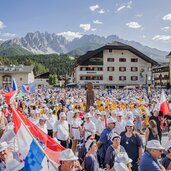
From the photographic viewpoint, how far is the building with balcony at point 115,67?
2280 inches

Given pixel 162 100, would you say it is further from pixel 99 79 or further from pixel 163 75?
pixel 163 75

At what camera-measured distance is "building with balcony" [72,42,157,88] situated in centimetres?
5791

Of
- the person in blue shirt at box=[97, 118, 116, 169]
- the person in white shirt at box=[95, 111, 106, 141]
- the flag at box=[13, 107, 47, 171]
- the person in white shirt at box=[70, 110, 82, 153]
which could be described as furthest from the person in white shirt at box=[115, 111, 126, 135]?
the flag at box=[13, 107, 47, 171]

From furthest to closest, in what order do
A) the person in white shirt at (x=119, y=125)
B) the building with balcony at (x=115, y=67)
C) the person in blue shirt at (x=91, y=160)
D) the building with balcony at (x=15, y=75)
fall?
the building with balcony at (x=15, y=75) < the building with balcony at (x=115, y=67) < the person in white shirt at (x=119, y=125) < the person in blue shirt at (x=91, y=160)

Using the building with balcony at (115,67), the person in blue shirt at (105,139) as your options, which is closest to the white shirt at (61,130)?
the person in blue shirt at (105,139)

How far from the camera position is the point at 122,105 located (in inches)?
628

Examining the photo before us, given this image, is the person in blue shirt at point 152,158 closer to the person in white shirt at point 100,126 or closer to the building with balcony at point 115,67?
the person in white shirt at point 100,126

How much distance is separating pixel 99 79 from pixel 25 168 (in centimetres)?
5563

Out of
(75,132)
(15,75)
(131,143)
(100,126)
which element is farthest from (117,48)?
(131,143)

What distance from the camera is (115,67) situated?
6041cm

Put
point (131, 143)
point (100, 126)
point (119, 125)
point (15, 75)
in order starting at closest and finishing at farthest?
point (131, 143), point (119, 125), point (100, 126), point (15, 75)

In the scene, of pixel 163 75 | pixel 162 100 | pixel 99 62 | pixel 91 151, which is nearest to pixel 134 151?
pixel 91 151

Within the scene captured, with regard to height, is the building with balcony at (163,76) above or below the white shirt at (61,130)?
above

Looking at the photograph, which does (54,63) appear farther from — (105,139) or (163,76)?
(105,139)
